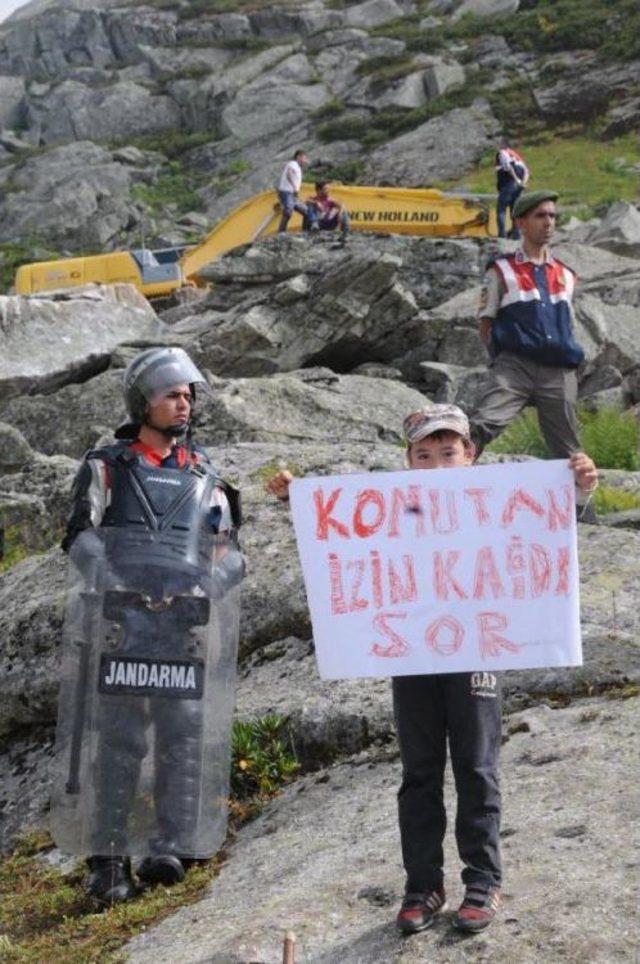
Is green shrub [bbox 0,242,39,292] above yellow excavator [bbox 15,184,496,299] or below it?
above

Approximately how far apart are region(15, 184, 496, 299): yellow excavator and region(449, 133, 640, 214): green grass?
5.58 meters

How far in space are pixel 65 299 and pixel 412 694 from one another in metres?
15.9

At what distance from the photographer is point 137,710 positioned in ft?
19.2

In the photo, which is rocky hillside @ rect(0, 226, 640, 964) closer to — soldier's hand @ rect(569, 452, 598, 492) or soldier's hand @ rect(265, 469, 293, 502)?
soldier's hand @ rect(569, 452, 598, 492)

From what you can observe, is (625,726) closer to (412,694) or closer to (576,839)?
(576,839)

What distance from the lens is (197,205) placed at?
55188 millimetres

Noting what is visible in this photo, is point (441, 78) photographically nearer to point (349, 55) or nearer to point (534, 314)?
point (349, 55)

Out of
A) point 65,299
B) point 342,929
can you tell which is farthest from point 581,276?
point 342,929

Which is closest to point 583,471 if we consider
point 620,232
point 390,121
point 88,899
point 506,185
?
point 88,899

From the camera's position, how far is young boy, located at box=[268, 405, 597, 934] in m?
4.76

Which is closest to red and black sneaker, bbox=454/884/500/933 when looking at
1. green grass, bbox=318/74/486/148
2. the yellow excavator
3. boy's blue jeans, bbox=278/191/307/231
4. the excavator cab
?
boy's blue jeans, bbox=278/191/307/231

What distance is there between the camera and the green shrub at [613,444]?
41.0ft

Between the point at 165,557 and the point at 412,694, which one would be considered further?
the point at 165,557

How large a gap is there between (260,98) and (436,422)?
6078 cm
